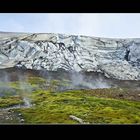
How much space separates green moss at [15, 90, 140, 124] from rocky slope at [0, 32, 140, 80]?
0.99ft

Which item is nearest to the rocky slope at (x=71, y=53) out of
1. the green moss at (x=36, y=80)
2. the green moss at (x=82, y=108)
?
the green moss at (x=36, y=80)

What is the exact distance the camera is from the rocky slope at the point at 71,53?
3.75 m

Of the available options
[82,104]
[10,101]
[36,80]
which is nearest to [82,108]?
[82,104]

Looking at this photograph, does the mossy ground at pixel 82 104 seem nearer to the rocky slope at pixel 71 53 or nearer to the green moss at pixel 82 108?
the green moss at pixel 82 108

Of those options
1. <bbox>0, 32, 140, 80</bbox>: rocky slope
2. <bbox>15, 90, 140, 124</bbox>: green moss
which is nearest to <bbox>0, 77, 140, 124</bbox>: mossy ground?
<bbox>15, 90, 140, 124</bbox>: green moss

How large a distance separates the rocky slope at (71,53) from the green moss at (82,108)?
0.30 meters

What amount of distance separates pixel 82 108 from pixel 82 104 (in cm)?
5

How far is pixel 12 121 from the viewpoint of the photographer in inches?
136

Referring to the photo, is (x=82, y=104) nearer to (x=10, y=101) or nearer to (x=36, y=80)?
(x=36, y=80)

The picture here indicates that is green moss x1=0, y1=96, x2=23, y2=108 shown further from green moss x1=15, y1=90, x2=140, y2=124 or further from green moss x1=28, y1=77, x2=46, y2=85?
green moss x1=28, y1=77, x2=46, y2=85
